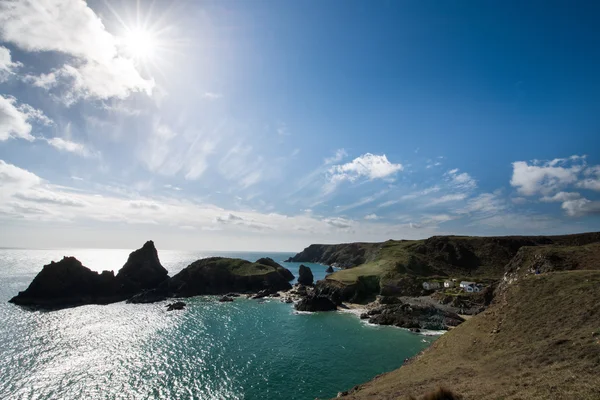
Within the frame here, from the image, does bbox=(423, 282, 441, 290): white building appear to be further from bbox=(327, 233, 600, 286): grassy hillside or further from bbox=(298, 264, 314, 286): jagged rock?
bbox=(298, 264, 314, 286): jagged rock

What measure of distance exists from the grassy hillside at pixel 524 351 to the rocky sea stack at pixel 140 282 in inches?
3623

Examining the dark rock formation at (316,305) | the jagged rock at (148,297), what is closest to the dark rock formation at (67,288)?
the jagged rock at (148,297)

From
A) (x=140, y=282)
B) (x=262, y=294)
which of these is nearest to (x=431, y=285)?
(x=262, y=294)

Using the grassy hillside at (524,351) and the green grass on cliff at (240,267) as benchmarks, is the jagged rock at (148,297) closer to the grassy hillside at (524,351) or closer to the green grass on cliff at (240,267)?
the green grass on cliff at (240,267)

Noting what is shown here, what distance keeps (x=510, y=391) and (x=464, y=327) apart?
25818 millimetres

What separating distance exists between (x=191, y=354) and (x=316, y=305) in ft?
148

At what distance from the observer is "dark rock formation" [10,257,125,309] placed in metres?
93.1

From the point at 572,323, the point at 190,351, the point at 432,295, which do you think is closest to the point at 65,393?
the point at 190,351

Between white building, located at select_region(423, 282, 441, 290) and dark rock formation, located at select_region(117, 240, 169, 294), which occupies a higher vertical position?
dark rock formation, located at select_region(117, 240, 169, 294)

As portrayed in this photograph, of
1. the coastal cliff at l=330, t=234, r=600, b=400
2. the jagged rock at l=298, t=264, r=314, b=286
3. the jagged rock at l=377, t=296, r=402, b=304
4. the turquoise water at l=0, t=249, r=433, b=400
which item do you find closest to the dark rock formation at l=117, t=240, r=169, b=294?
the turquoise water at l=0, t=249, r=433, b=400

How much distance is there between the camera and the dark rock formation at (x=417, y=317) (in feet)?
212

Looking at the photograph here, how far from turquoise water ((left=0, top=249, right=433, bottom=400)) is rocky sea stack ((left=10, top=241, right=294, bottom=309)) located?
12405 millimetres

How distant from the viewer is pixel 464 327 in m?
41.8

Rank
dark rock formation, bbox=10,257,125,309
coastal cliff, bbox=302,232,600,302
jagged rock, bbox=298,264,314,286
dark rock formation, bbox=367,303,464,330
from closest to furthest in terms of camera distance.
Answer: dark rock formation, bbox=367,303,464,330
dark rock formation, bbox=10,257,125,309
coastal cliff, bbox=302,232,600,302
jagged rock, bbox=298,264,314,286
